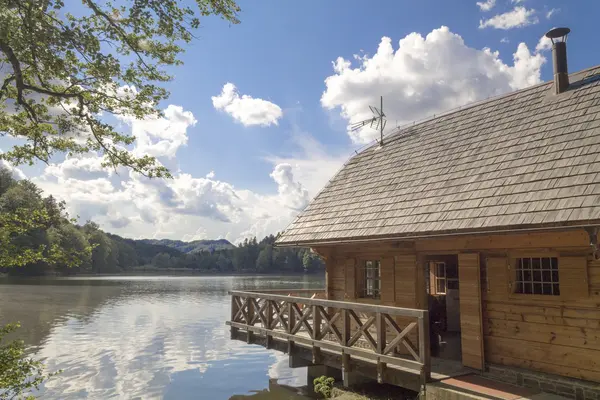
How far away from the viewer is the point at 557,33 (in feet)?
32.5

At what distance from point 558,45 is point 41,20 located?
33.5 feet

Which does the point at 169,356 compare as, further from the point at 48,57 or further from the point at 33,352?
the point at 48,57

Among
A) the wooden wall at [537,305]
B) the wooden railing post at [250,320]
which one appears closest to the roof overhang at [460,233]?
the wooden wall at [537,305]

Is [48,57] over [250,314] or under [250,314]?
over

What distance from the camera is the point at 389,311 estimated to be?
25.2ft

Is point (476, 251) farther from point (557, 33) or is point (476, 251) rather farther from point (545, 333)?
point (557, 33)

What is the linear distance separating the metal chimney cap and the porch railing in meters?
6.99

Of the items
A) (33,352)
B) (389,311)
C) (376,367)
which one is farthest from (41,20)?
(33,352)

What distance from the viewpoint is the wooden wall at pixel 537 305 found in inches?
262

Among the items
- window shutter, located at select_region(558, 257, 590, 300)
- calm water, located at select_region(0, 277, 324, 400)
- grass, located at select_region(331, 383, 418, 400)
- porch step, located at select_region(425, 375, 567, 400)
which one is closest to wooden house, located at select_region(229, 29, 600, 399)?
window shutter, located at select_region(558, 257, 590, 300)

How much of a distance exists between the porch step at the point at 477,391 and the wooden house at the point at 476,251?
0.96 ft

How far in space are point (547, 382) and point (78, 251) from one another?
7929 mm

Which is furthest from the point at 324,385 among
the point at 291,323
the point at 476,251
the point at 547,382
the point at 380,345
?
the point at 547,382

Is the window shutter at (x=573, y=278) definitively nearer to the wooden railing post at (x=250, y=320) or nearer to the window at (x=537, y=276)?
the window at (x=537, y=276)
